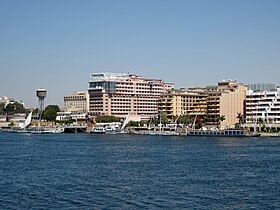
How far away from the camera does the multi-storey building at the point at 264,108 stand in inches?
3383

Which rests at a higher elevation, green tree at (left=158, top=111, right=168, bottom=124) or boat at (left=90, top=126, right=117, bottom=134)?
green tree at (left=158, top=111, right=168, bottom=124)

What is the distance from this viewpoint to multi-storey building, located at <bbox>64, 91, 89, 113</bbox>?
13400 centimetres

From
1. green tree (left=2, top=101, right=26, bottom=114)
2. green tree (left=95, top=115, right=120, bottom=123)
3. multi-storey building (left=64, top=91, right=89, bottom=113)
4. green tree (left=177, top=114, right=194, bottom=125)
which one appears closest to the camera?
green tree (left=177, top=114, right=194, bottom=125)

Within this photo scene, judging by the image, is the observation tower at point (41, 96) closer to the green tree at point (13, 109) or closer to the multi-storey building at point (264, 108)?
the green tree at point (13, 109)

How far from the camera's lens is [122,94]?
4466 inches

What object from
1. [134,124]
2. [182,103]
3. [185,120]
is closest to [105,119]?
[134,124]

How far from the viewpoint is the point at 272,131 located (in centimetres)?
8038

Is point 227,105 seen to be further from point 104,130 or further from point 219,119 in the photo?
point 104,130

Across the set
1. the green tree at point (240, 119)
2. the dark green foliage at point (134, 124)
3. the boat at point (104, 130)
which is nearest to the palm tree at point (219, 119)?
the green tree at point (240, 119)

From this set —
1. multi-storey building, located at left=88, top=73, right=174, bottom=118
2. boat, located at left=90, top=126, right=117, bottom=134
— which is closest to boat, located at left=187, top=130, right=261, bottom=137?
boat, located at left=90, top=126, right=117, bottom=134

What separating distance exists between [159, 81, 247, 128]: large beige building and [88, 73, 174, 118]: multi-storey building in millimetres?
11670

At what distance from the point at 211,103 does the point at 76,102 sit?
51709mm

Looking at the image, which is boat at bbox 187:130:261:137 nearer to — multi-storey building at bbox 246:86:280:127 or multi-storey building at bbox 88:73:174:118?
multi-storey building at bbox 246:86:280:127

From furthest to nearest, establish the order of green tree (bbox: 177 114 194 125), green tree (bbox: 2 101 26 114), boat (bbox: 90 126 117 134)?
green tree (bbox: 2 101 26 114)
green tree (bbox: 177 114 194 125)
boat (bbox: 90 126 117 134)
